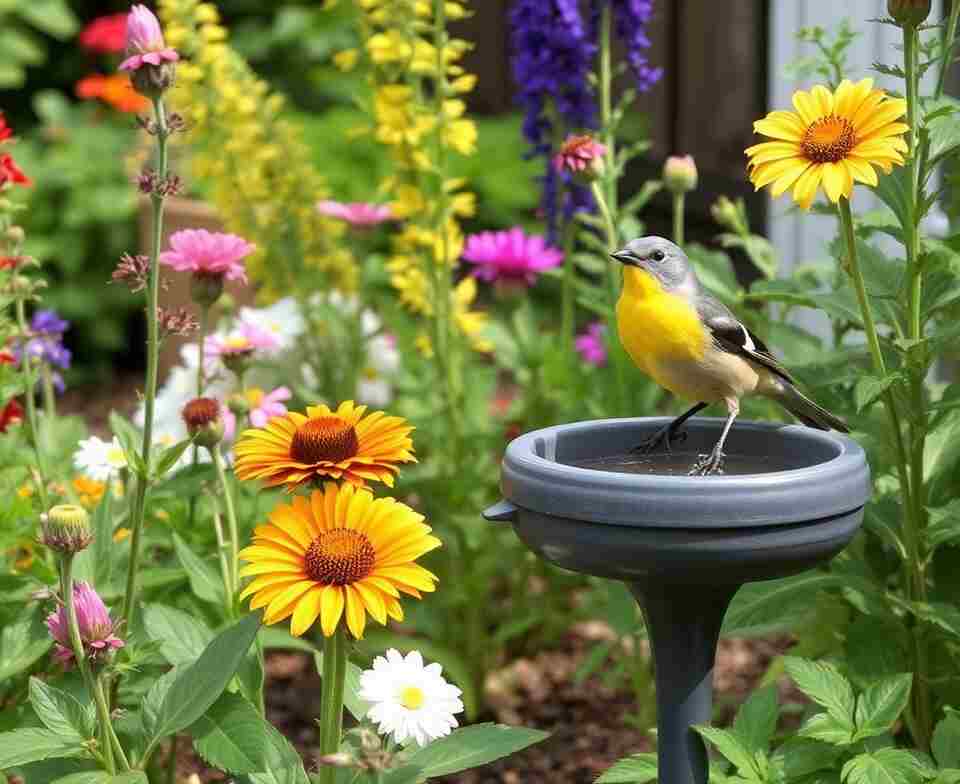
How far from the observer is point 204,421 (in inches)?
79.0

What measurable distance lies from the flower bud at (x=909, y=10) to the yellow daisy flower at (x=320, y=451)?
2.55ft

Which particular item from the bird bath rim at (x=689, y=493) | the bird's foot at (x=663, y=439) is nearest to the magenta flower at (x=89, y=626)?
the bird bath rim at (x=689, y=493)

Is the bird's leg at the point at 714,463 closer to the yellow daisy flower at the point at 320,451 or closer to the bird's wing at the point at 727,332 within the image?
the bird's wing at the point at 727,332

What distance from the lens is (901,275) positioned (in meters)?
2.11

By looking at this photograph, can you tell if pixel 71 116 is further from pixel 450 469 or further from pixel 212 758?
pixel 212 758

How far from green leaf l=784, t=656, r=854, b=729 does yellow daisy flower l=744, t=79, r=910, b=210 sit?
1.88ft

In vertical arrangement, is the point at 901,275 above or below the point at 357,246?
above

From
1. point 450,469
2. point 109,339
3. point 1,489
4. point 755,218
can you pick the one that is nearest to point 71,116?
point 109,339

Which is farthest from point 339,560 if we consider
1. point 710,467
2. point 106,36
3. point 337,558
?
point 106,36

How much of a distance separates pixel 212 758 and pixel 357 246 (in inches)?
70.2

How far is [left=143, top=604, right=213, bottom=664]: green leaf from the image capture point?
77.4 inches

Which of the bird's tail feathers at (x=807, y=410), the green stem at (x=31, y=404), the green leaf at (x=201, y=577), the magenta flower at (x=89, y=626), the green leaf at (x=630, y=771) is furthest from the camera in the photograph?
the green stem at (x=31, y=404)

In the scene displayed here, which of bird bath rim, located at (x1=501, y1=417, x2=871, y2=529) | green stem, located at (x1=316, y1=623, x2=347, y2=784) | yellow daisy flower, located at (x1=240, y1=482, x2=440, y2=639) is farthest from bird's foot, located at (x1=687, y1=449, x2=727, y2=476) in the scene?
Result: green stem, located at (x1=316, y1=623, x2=347, y2=784)

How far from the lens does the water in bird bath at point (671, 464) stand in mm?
1906
